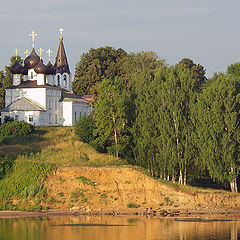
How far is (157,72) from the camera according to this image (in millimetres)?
60656

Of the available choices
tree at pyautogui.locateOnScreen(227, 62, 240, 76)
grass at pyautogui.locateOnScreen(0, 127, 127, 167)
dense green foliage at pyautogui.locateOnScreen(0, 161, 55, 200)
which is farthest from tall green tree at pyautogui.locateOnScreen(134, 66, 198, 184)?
tree at pyautogui.locateOnScreen(227, 62, 240, 76)

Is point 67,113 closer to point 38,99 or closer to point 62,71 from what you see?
point 38,99

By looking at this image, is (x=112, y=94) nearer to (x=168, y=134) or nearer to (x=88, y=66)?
(x=168, y=134)

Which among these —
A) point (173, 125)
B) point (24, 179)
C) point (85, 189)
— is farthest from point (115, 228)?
point (173, 125)

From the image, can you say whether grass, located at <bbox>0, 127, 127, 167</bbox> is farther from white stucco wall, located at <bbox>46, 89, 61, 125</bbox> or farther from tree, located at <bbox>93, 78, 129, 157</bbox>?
white stucco wall, located at <bbox>46, 89, 61, 125</bbox>

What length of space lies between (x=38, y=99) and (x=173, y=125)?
26419 millimetres

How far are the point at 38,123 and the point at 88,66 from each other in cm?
2488

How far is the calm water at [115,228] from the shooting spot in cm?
4012

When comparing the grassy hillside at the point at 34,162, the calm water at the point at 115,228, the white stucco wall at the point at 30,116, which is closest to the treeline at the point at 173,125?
the grassy hillside at the point at 34,162

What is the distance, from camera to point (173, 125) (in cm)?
5712

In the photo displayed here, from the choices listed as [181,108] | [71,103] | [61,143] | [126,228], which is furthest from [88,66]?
[126,228]

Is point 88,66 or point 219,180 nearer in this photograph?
point 219,180

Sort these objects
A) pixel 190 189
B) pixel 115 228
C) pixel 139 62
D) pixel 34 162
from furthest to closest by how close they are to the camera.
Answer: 1. pixel 139 62
2. pixel 34 162
3. pixel 190 189
4. pixel 115 228

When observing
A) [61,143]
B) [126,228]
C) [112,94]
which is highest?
[112,94]
